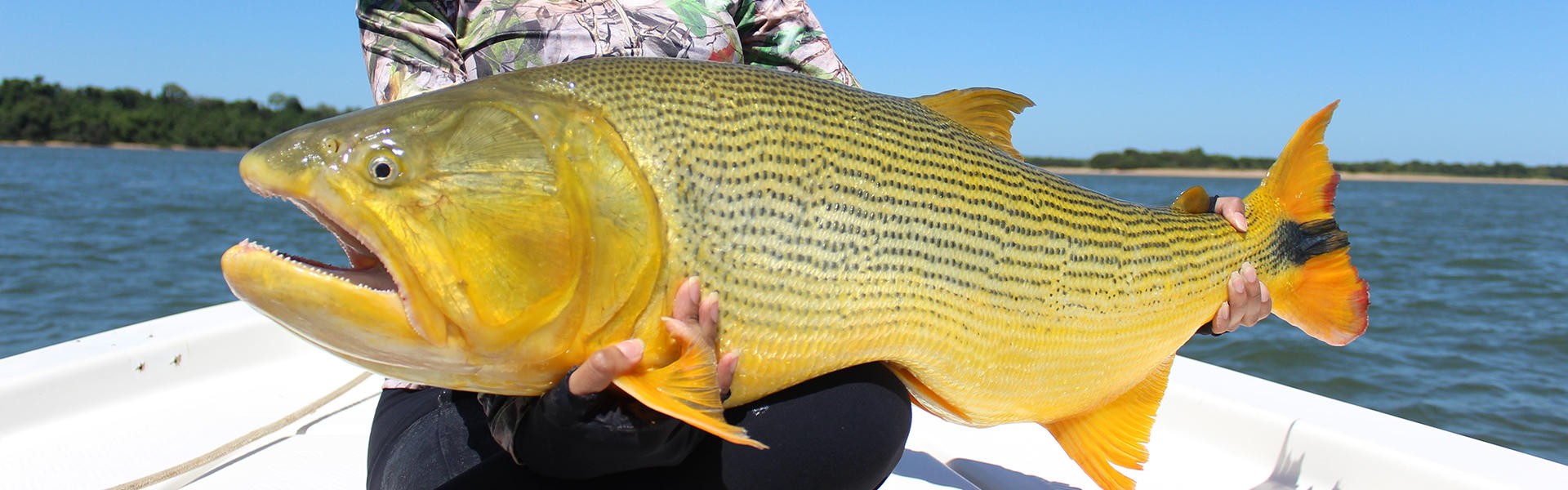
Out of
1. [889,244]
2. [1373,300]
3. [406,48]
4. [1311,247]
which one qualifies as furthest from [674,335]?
[1373,300]

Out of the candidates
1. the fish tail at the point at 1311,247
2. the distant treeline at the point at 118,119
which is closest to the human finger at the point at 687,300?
the fish tail at the point at 1311,247

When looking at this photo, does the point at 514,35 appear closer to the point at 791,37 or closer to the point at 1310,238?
the point at 791,37

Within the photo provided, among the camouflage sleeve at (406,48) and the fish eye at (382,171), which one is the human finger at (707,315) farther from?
the camouflage sleeve at (406,48)

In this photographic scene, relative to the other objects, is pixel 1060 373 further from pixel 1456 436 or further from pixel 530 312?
pixel 1456 436

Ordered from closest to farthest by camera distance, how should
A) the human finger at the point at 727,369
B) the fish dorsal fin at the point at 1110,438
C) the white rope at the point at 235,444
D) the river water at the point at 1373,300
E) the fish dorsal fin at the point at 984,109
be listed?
the human finger at the point at 727,369 < the fish dorsal fin at the point at 984,109 < the fish dorsal fin at the point at 1110,438 < the white rope at the point at 235,444 < the river water at the point at 1373,300

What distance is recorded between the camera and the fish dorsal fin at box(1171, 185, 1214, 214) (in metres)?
2.50

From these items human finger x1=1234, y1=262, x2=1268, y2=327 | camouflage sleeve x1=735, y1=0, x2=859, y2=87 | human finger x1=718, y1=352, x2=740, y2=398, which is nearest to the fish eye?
human finger x1=718, y1=352, x2=740, y2=398

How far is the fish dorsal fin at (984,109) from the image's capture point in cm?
220

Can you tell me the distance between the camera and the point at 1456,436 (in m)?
3.01

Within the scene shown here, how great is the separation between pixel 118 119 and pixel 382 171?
345ft

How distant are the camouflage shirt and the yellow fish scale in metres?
0.73

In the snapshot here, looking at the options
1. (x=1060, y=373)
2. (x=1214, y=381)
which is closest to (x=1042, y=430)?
(x=1214, y=381)

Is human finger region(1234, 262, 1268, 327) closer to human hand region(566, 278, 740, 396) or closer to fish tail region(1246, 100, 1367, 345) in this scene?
fish tail region(1246, 100, 1367, 345)

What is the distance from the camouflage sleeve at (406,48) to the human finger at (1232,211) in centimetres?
204
